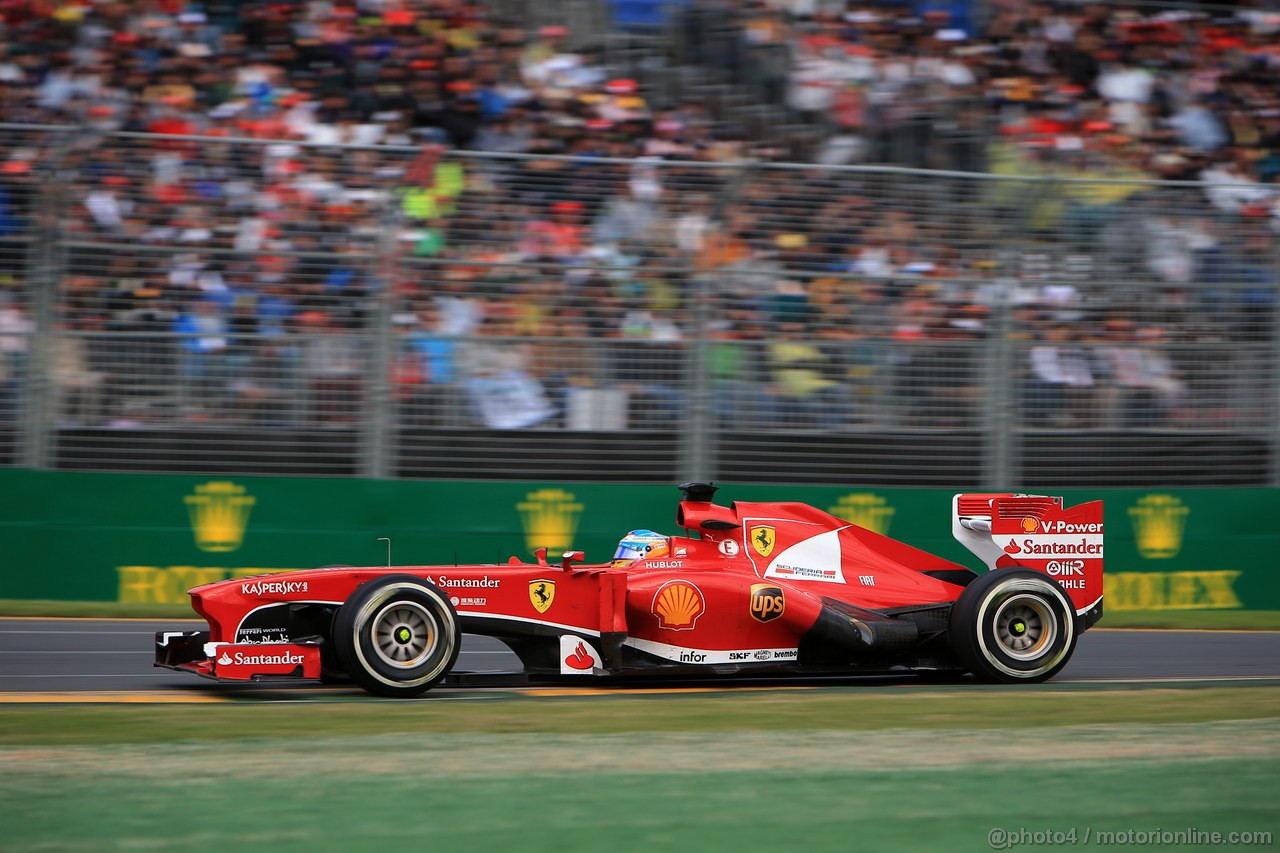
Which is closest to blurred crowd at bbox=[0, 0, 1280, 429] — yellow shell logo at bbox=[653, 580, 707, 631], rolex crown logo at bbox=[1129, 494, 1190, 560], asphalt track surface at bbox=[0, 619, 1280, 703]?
rolex crown logo at bbox=[1129, 494, 1190, 560]

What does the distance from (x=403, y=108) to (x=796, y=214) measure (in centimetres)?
408

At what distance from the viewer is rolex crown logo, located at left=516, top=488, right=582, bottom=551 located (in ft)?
42.7

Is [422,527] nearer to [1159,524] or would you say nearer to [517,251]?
[517,251]

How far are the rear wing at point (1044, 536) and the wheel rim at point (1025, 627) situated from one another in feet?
1.02

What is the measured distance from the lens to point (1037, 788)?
18.4 ft

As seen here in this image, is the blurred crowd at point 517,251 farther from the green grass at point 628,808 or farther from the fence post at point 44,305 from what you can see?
the green grass at point 628,808

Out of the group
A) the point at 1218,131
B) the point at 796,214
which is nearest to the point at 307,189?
the point at 796,214

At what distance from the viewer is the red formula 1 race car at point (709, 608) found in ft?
25.0

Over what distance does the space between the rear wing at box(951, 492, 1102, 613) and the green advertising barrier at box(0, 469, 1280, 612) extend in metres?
4.12

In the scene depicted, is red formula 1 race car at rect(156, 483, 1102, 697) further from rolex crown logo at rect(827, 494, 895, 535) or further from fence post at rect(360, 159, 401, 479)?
fence post at rect(360, 159, 401, 479)

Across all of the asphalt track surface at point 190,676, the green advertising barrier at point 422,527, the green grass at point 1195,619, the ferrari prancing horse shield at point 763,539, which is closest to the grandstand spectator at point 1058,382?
the green advertising barrier at point 422,527

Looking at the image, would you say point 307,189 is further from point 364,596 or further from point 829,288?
point 364,596

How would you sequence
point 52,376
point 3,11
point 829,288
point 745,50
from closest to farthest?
point 52,376
point 829,288
point 3,11
point 745,50

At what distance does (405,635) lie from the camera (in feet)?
25.2
